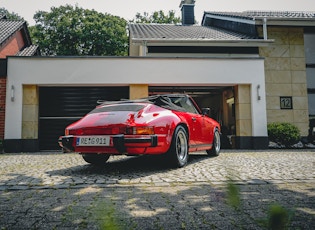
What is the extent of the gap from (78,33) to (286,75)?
24.4 meters

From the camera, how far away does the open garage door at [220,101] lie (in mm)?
11548

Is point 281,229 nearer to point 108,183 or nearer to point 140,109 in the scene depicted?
point 108,183

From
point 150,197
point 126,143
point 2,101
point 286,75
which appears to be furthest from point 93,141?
point 286,75

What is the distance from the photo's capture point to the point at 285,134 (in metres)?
10.0

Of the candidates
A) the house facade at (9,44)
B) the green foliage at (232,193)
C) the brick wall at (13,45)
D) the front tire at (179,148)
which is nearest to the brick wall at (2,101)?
the house facade at (9,44)

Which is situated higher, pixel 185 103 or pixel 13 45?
pixel 13 45

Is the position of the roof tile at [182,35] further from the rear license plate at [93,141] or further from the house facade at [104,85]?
the rear license plate at [93,141]

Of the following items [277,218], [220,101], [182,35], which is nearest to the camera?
[277,218]

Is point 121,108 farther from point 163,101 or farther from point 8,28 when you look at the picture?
point 8,28

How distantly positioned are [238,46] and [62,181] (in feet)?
40.1

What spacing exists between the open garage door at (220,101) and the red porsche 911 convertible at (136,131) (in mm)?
5952

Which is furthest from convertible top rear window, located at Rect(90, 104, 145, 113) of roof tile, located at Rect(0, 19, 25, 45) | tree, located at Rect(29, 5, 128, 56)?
tree, located at Rect(29, 5, 128, 56)

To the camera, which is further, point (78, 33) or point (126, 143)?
point (78, 33)

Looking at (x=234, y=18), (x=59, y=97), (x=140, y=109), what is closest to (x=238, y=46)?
(x=234, y=18)
